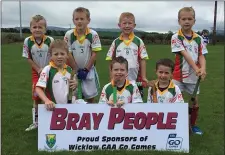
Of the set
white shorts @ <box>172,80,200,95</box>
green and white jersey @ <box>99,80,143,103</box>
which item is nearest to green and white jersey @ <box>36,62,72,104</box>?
green and white jersey @ <box>99,80,143,103</box>

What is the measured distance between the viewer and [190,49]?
618 cm

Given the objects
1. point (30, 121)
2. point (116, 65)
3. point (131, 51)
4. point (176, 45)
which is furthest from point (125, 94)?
point (30, 121)

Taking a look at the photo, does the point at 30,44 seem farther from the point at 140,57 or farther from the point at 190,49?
the point at 190,49

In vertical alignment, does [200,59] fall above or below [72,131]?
above

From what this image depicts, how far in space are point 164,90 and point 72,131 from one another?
149 centimetres

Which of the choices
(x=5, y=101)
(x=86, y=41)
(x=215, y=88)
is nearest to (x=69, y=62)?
(x=86, y=41)

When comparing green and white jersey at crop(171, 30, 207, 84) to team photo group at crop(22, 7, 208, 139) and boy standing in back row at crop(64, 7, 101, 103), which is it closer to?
team photo group at crop(22, 7, 208, 139)

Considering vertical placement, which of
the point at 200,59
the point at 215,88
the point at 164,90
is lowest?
the point at 215,88

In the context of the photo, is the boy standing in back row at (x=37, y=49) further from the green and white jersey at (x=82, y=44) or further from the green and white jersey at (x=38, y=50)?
the green and white jersey at (x=82, y=44)

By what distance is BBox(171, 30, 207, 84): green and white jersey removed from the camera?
616 centimetres

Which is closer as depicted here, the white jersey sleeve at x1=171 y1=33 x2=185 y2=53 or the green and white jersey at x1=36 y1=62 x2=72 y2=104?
the green and white jersey at x1=36 y1=62 x2=72 y2=104

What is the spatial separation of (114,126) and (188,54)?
5.88 ft

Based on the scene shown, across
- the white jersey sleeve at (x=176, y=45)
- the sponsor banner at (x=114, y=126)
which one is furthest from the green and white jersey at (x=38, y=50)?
the white jersey sleeve at (x=176, y=45)

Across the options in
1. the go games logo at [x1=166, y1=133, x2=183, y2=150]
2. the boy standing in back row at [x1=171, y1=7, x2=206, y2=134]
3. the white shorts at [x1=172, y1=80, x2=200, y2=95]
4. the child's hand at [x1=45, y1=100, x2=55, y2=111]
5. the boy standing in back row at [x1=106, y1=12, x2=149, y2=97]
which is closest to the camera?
the child's hand at [x1=45, y1=100, x2=55, y2=111]
